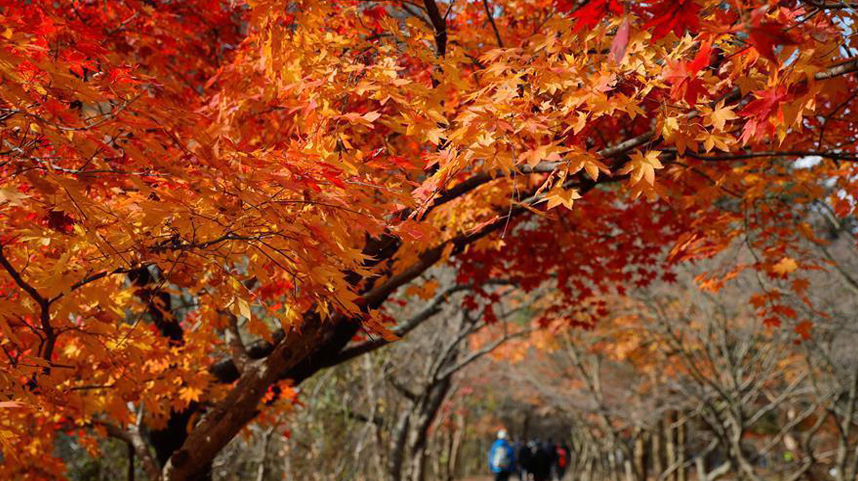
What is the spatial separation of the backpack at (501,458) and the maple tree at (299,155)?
28.1 feet

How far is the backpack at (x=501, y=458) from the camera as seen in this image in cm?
1227

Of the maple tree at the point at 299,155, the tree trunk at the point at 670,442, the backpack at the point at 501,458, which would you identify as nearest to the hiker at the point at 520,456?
the backpack at the point at 501,458

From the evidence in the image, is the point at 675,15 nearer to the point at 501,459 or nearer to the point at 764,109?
the point at 764,109

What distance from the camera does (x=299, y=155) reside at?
2.25 m

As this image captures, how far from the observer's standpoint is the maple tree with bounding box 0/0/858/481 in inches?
79.0

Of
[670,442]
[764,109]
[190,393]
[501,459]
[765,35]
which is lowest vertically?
[765,35]

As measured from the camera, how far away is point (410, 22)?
10.4ft

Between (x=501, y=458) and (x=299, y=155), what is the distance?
448 inches

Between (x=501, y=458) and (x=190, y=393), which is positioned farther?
(x=501, y=458)

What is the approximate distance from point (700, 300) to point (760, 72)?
8.63 metres

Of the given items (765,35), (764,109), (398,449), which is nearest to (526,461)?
(398,449)

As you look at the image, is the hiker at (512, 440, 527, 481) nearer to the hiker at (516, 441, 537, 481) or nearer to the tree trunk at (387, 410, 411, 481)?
the hiker at (516, 441, 537, 481)

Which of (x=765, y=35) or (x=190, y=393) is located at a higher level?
(x=190, y=393)

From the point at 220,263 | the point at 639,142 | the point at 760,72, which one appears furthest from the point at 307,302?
the point at 760,72
